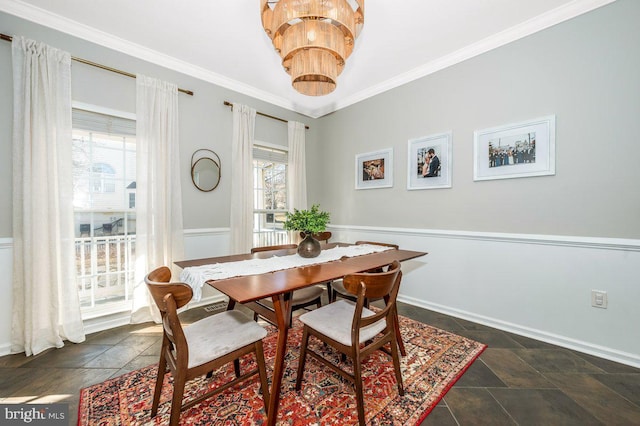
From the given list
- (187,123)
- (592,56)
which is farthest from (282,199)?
(592,56)

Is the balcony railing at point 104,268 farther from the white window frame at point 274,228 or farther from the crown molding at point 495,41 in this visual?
the crown molding at point 495,41

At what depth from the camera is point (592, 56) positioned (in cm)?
202

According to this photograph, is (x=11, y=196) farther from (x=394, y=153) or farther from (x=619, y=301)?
(x=619, y=301)

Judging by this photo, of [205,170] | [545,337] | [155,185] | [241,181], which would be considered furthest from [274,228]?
[545,337]

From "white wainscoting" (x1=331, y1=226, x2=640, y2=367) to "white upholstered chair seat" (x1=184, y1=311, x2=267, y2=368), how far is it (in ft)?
7.15

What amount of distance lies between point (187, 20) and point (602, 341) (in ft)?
14.2

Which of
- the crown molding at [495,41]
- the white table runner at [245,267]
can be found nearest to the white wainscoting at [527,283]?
the white table runner at [245,267]

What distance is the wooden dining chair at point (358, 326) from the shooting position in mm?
1363

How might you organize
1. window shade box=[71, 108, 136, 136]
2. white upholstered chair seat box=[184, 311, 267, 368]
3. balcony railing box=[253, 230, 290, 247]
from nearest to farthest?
white upholstered chair seat box=[184, 311, 267, 368], window shade box=[71, 108, 136, 136], balcony railing box=[253, 230, 290, 247]

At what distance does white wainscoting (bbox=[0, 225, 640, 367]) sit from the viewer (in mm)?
1935

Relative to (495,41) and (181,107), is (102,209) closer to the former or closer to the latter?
(181,107)

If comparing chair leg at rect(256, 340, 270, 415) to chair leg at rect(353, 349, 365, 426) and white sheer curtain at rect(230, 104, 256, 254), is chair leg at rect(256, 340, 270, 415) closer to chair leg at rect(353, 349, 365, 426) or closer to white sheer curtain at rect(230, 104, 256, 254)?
chair leg at rect(353, 349, 365, 426)

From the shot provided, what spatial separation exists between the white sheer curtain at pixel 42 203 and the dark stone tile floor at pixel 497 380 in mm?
228

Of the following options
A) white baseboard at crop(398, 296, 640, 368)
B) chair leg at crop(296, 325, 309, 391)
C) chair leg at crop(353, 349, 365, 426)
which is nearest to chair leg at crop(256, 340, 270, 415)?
chair leg at crop(296, 325, 309, 391)
